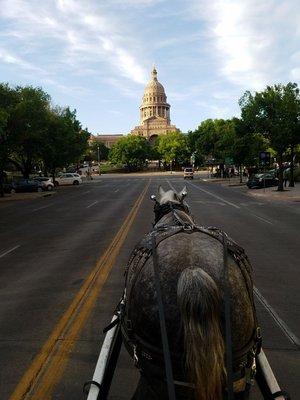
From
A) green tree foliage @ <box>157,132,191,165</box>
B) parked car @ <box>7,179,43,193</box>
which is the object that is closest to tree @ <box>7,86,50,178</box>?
parked car @ <box>7,179,43,193</box>

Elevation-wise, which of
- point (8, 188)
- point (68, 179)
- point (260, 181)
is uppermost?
point (260, 181)

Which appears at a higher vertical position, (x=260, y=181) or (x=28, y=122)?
(x=28, y=122)

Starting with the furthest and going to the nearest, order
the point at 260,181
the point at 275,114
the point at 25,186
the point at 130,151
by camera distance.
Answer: the point at 130,151, the point at 25,186, the point at 260,181, the point at 275,114

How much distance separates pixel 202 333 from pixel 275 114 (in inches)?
1536

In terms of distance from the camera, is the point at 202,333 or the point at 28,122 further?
the point at 28,122

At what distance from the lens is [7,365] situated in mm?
5508

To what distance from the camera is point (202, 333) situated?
9.37 feet

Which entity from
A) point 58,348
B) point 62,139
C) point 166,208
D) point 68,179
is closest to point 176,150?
point 68,179

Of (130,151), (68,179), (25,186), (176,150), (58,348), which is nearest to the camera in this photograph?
(58,348)

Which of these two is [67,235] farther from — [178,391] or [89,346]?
[178,391]

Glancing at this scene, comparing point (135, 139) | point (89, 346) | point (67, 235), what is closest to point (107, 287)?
point (89, 346)

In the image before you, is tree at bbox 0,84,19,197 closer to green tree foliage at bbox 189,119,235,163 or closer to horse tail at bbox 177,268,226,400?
green tree foliage at bbox 189,119,235,163

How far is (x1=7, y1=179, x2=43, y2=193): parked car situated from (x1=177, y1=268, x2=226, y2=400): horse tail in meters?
48.9

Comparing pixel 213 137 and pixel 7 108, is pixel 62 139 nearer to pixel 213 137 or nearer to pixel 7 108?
pixel 7 108
